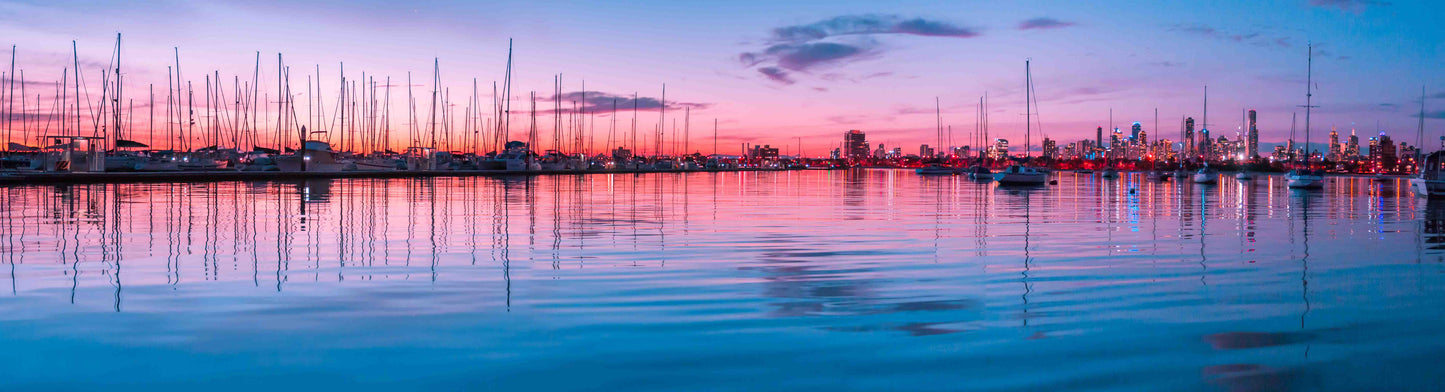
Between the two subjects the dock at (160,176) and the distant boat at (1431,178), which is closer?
the distant boat at (1431,178)

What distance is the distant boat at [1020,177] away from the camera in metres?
66.4

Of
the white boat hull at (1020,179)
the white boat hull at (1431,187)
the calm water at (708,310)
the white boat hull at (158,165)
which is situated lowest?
the calm water at (708,310)

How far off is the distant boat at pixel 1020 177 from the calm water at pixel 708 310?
47937 mm

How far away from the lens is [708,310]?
902cm

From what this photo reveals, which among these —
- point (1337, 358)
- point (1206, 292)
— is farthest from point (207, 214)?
point (1337, 358)

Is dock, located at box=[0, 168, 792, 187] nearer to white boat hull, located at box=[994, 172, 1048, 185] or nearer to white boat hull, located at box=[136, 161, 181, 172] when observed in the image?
white boat hull, located at box=[136, 161, 181, 172]

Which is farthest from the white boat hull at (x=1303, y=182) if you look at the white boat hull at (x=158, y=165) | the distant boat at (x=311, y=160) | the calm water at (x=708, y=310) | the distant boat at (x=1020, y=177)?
the white boat hull at (x=158, y=165)

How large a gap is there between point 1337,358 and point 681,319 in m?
5.15

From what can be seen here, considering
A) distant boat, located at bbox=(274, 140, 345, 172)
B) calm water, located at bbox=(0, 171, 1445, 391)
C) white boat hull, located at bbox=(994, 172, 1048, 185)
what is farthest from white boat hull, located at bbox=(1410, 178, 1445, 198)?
distant boat, located at bbox=(274, 140, 345, 172)

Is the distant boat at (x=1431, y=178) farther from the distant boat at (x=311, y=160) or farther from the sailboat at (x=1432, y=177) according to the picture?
the distant boat at (x=311, y=160)

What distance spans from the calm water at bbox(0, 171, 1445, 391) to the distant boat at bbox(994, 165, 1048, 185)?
4794 centimetres

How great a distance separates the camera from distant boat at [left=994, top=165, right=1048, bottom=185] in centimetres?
6644

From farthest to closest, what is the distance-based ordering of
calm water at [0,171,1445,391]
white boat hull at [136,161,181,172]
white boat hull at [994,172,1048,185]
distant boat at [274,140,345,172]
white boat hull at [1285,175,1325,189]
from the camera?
white boat hull at [136,161,181,172] → distant boat at [274,140,345,172] → white boat hull at [994,172,1048,185] → white boat hull at [1285,175,1325,189] → calm water at [0,171,1445,391]

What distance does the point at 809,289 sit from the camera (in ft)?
34.8
